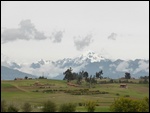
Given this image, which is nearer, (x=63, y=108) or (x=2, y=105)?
(x=2, y=105)

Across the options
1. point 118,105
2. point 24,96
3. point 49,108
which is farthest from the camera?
point 24,96

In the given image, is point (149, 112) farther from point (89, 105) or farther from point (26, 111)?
point (26, 111)

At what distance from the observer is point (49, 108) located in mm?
118438

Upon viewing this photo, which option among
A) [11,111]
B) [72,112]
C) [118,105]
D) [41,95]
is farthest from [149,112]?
[41,95]

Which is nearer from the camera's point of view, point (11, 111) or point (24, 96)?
point (11, 111)

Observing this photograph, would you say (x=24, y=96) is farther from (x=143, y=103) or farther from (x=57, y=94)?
(x=143, y=103)

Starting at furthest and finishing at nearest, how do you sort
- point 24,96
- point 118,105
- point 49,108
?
point 24,96 → point 118,105 → point 49,108

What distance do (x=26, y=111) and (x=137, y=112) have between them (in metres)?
35.8

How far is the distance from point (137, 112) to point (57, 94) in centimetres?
8262

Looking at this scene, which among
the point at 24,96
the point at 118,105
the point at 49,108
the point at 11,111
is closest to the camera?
the point at 11,111

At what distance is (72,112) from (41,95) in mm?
78533

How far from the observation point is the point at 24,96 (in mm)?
188500

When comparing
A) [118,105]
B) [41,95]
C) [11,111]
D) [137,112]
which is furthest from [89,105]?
[41,95]

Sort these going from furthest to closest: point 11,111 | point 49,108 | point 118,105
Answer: point 118,105 < point 49,108 < point 11,111
